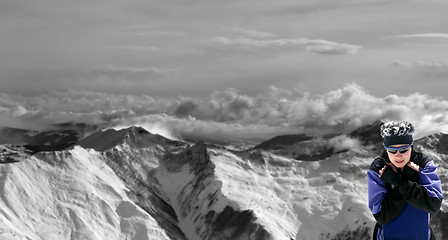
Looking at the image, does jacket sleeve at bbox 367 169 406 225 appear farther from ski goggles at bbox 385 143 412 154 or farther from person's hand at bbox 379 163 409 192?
ski goggles at bbox 385 143 412 154

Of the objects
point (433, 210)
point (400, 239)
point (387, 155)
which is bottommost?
point (400, 239)

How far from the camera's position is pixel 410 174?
20484 millimetres

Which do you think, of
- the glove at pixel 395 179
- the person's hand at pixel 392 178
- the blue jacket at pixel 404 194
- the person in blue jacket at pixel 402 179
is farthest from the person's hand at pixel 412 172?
the glove at pixel 395 179

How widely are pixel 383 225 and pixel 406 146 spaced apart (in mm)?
2681

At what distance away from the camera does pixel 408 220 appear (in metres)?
20.7

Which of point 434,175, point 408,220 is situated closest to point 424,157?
point 434,175

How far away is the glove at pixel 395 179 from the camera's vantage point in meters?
19.6

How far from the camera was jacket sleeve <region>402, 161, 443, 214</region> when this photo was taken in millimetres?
19609

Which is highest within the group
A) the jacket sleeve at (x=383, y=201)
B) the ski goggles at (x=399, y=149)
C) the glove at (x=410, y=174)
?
the ski goggles at (x=399, y=149)

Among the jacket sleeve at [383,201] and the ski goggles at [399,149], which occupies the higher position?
the ski goggles at [399,149]

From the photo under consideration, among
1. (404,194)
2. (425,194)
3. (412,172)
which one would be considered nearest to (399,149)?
(412,172)

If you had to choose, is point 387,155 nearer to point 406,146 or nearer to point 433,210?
point 406,146

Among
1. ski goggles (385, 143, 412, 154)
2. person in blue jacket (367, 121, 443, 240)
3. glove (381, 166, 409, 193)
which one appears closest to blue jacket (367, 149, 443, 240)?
person in blue jacket (367, 121, 443, 240)

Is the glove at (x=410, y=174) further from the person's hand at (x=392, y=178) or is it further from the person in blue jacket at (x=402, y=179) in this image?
the person's hand at (x=392, y=178)
